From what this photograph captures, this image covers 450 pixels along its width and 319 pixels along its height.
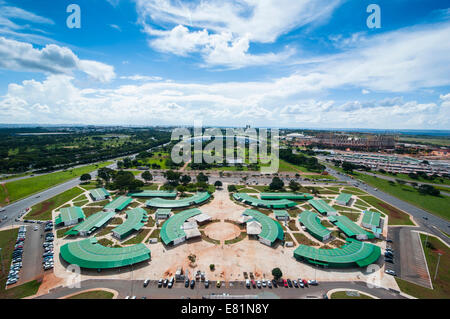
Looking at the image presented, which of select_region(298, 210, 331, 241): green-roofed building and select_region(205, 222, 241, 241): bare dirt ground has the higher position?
select_region(298, 210, 331, 241): green-roofed building

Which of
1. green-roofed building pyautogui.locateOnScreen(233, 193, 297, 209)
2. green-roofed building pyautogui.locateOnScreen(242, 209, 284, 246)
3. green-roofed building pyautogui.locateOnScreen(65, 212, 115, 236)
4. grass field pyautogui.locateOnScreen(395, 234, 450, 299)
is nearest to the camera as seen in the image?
grass field pyautogui.locateOnScreen(395, 234, 450, 299)

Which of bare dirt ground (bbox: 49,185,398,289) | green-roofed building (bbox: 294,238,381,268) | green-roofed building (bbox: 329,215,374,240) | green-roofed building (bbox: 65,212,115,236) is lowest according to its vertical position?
bare dirt ground (bbox: 49,185,398,289)

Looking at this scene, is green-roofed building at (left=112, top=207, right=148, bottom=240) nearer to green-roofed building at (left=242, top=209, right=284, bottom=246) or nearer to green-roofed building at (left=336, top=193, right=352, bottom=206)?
green-roofed building at (left=242, top=209, right=284, bottom=246)

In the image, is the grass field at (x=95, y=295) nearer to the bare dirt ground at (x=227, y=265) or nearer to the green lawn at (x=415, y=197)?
the bare dirt ground at (x=227, y=265)

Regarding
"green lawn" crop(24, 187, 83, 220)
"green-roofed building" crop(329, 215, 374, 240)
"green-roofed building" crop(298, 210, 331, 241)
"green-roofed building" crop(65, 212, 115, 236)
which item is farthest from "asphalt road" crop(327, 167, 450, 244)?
"green lawn" crop(24, 187, 83, 220)

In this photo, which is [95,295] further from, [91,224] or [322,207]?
[322,207]
